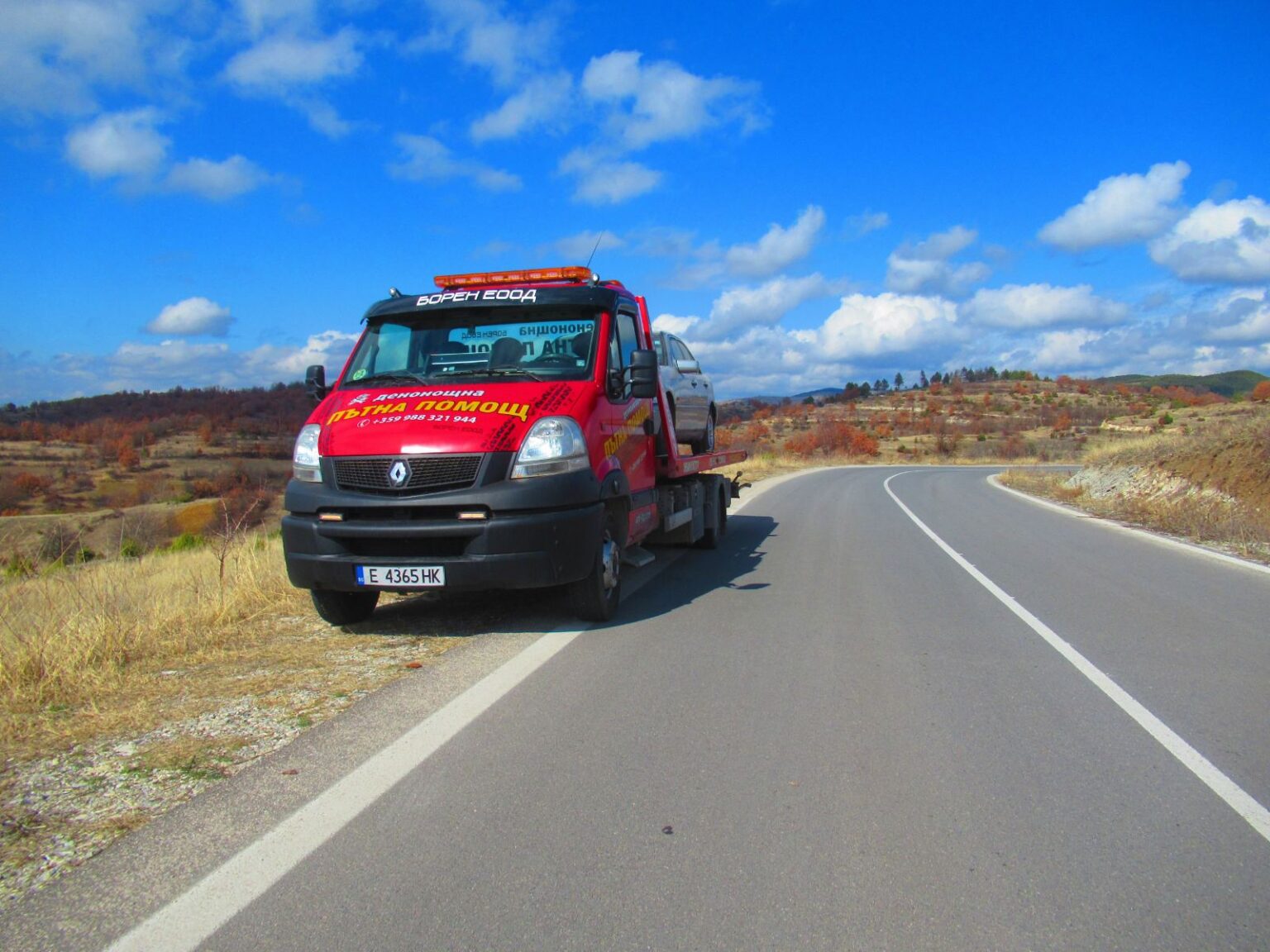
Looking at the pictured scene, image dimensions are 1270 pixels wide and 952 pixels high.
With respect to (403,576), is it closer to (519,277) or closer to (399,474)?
(399,474)

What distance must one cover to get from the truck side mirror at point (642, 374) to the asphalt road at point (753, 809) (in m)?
1.81

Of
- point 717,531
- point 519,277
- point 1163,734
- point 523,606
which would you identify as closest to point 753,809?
point 1163,734

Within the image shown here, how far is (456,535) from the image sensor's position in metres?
6.02

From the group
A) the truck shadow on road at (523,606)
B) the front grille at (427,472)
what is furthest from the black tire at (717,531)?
the front grille at (427,472)

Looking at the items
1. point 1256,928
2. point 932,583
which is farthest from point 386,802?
point 932,583

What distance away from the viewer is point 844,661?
592 cm

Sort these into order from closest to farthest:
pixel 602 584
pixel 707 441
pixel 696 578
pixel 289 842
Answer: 1. pixel 289 842
2. pixel 602 584
3. pixel 696 578
4. pixel 707 441

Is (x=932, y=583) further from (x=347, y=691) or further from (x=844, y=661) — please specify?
(x=347, y=691)

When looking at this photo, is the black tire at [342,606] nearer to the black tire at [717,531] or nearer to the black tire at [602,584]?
the black tire at [602,584]

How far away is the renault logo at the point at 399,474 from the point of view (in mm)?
6117

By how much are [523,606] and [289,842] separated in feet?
14.2

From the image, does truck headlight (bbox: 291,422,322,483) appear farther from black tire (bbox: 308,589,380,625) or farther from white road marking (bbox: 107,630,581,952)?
white road marking (bbox: 107,630,581,952)

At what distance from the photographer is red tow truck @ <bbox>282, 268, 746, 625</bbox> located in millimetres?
6074

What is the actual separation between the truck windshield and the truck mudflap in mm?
1448
